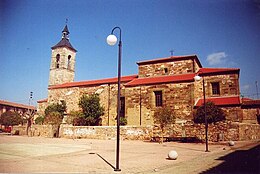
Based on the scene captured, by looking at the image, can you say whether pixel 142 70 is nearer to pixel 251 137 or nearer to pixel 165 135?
pixel 165 135

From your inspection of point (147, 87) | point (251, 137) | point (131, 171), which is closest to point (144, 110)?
point (147, 87)

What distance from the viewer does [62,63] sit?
140 feet

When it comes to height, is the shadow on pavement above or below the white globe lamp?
below

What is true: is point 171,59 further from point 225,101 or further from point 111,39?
point 111,39

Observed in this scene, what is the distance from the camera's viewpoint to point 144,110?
24781 millimetres

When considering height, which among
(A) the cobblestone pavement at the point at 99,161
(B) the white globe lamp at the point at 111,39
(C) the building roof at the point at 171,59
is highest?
(C) the building roof at the point at 171,59

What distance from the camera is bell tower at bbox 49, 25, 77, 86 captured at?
42062 millimetres

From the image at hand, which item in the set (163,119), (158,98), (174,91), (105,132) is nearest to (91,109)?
(105,132)

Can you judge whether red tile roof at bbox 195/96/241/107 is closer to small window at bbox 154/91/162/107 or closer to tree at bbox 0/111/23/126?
small window at bbox 154/91/162/107

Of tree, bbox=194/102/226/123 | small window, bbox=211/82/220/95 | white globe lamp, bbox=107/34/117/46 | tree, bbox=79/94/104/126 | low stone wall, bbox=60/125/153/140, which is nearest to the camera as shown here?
white globe lamp, bbox=107/34/117/46

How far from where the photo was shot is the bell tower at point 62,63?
4206 cm

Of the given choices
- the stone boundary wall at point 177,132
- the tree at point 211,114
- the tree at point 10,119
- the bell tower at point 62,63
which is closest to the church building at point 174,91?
the tree at point 211,114

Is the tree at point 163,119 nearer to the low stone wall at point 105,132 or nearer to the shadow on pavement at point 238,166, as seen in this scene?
the low stone wall at point 105,132

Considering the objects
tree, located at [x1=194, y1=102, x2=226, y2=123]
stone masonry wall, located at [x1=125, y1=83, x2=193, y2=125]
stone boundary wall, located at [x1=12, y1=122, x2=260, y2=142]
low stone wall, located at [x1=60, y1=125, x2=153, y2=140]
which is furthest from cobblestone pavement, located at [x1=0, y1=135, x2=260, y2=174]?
stone masonry wall, located at [x1=125, y1=83, x2=193, y2=125]
